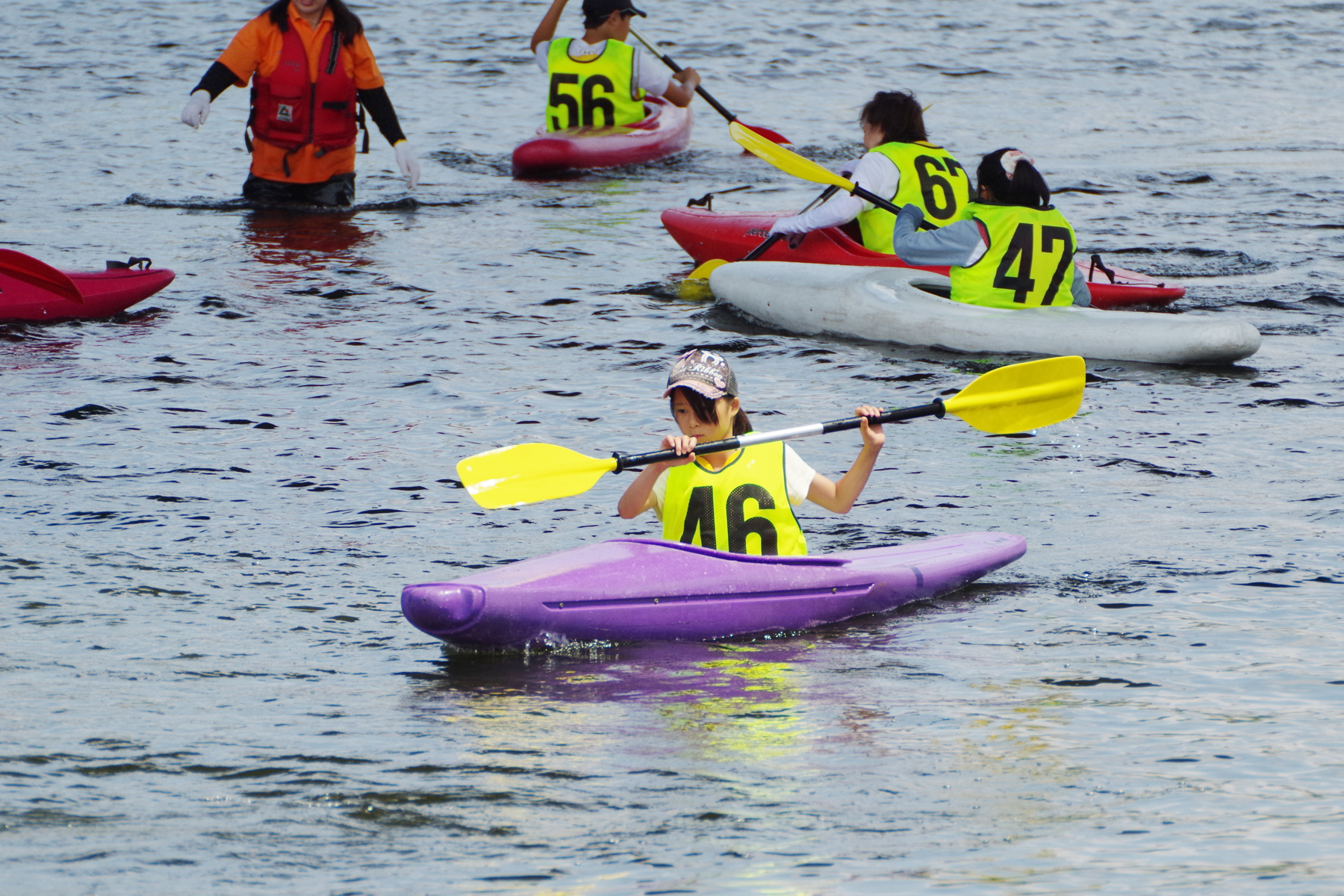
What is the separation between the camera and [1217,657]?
4.35 m

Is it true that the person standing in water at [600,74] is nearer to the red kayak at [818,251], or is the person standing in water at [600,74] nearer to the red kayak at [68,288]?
the red kayak at [818,251]

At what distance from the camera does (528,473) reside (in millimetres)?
4742

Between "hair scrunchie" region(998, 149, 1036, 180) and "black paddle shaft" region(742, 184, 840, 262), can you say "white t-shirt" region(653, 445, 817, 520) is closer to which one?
"hair scrunchie" region(998, 149, 1036, 180)

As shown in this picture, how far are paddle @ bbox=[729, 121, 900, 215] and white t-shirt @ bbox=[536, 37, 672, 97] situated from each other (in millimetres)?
2379

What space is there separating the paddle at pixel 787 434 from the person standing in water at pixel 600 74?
269 inches

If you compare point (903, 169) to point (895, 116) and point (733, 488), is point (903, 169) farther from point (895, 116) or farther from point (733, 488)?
point (733, 488)

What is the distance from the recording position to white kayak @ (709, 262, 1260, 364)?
7.46 meters

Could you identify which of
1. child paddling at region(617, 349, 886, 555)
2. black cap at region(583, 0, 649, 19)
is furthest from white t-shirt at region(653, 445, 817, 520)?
black cap at region(583, 0, 649, 19)

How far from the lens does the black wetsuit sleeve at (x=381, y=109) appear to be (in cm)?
950

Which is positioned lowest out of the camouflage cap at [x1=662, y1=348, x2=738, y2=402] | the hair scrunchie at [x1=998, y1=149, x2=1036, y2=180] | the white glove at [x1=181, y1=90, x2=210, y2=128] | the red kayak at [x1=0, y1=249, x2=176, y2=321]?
the red kayak at [x1=0, y1=249, x2=176, y2=321]

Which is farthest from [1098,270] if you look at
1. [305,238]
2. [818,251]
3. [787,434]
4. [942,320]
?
[305,238]

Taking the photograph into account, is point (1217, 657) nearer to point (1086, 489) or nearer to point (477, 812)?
point (1086, 489)

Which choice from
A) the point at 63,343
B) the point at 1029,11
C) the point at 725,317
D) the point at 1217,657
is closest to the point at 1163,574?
the point at 1217,657

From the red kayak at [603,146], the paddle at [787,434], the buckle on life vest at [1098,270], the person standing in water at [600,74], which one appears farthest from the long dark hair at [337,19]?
the paddle at [787,434]
